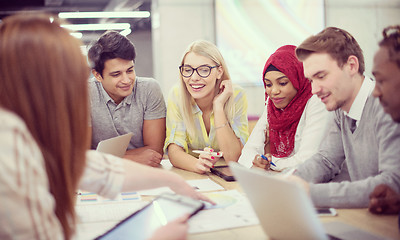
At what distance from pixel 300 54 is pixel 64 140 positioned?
1235 millimetres

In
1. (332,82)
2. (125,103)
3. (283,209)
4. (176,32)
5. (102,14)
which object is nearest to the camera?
(283,209)

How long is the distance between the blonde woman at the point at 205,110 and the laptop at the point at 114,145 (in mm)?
350

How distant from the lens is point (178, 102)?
2.63 meters

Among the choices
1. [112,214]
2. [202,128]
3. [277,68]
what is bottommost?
[112,214]

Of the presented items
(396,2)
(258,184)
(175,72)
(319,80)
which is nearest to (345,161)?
(319,80)

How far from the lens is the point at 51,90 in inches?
32.0

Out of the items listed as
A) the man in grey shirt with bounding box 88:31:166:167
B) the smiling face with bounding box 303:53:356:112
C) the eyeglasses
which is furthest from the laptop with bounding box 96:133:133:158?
the smiling face with bounding box 303:53:356:112

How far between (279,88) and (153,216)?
1.29 m

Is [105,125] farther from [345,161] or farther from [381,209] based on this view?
[381,209]

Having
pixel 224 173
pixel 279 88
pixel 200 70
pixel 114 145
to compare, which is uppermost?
pixel 200 70

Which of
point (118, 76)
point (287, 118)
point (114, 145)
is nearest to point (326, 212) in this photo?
point (287, 118)

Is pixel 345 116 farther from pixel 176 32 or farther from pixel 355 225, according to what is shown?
pixel 176 32

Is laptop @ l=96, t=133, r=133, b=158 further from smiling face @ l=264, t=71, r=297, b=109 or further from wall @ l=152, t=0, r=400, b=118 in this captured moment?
wall @ l=152, t=0, r=400, b=118

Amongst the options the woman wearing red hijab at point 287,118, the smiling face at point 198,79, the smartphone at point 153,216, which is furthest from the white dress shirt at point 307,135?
the smartphone at point 153,216
